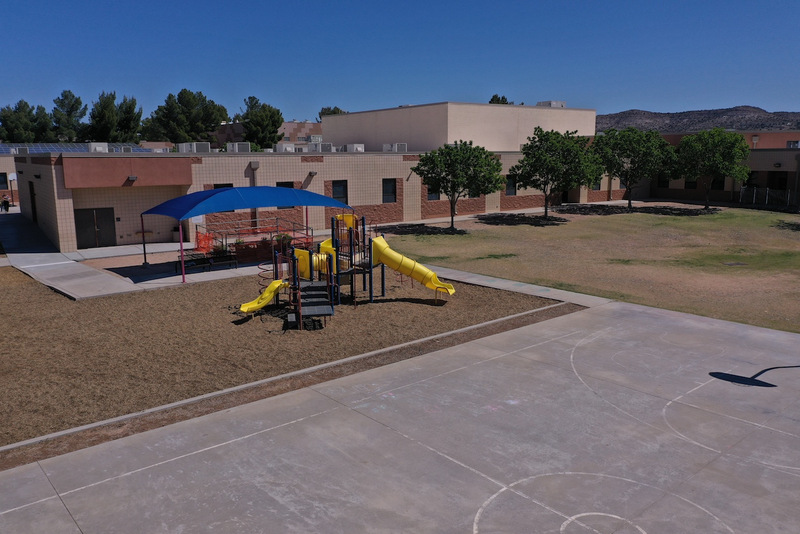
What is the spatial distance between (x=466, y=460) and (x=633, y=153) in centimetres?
4244

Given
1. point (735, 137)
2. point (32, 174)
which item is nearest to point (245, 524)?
point (32, 174)

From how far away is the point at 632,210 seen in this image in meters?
47.7

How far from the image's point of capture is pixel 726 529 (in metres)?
7.52

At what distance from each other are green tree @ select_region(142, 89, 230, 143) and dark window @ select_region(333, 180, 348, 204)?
72.0 meters

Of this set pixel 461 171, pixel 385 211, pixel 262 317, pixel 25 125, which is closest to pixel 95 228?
pixel 262 317

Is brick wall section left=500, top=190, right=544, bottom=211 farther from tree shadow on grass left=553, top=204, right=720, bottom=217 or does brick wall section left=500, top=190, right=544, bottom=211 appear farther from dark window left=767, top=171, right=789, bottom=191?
dark window left=767, top=171, right=789, bottom=191

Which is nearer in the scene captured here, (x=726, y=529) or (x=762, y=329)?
(x=726, y=529)

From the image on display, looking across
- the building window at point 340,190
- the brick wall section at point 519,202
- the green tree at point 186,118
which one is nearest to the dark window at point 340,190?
the building window at point 340,190

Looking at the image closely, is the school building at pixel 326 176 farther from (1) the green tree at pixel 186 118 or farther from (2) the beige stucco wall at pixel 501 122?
(1) the green tree at pixel 186 118

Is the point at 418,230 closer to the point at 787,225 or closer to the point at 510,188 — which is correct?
the point at 510,188

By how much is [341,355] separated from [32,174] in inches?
1119

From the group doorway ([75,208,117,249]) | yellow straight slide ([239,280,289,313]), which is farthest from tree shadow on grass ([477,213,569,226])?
yellow straight slide ([239,280,289,313])

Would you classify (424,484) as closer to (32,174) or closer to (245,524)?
(245,524)

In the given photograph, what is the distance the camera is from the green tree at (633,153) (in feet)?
152
